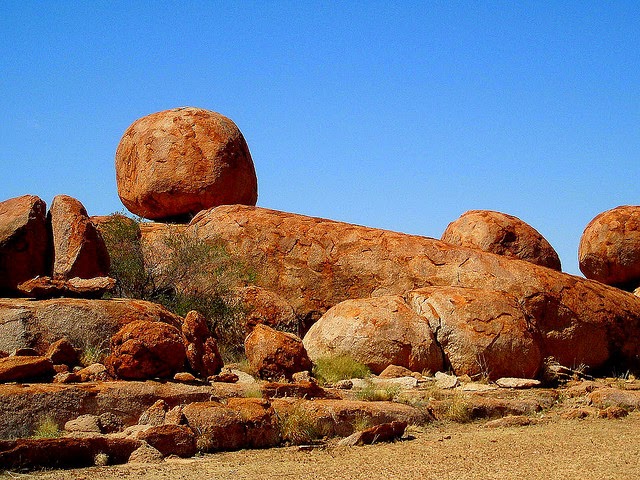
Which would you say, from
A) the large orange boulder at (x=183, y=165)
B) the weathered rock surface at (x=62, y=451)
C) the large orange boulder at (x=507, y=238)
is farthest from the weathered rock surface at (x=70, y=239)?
the large orange boulder at (x=507, y=238)

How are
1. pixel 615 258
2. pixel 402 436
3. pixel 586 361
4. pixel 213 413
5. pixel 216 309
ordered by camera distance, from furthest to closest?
pixel 615 258 < pixel 586 361 < pixel 216 309 < pixel 402 436 < pixel 213 413

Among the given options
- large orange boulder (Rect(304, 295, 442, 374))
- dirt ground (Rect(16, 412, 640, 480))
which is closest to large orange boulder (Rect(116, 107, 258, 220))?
large orange boulder (Rect(304, 295, 442, 374))

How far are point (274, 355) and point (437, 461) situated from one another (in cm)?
380

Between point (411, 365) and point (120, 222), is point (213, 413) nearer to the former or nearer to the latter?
point (411, 365)

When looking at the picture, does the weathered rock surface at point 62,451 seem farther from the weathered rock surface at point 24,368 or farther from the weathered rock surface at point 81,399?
the weathered rock surface at point 24,368

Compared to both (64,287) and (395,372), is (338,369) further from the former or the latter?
(64,287)

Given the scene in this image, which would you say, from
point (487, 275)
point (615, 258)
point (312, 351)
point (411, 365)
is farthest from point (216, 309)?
point (615, 258)

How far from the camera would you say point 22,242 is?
38.4 feet

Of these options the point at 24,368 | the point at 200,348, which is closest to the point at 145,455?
the point at 24,368

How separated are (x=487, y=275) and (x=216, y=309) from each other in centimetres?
481

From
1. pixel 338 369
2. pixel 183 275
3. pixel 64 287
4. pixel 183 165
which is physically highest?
pixel 183 165

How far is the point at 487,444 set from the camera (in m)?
9.12

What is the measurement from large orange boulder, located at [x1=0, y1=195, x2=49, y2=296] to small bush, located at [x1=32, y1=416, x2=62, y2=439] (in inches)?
129

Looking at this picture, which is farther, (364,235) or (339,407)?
(364,235)
